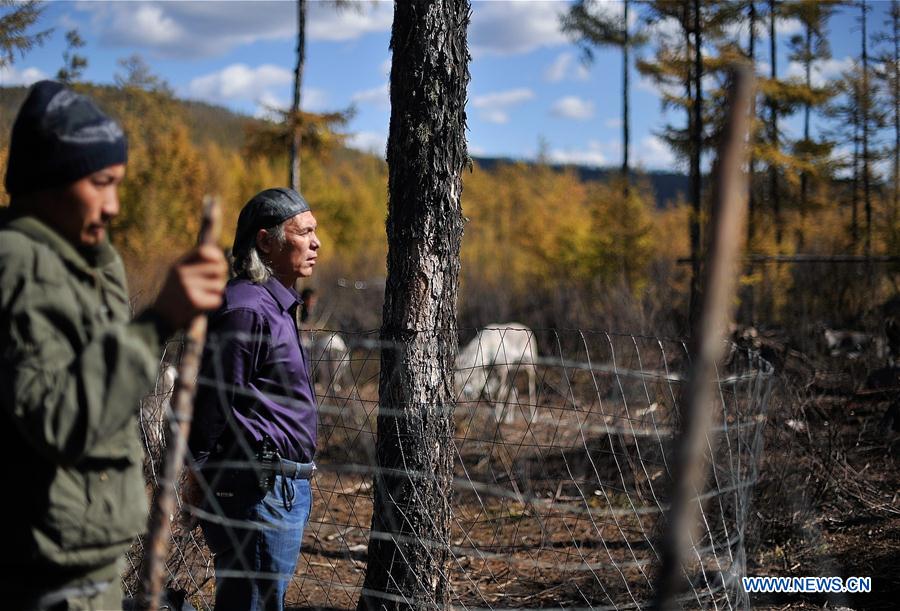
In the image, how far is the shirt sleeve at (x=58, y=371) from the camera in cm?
120

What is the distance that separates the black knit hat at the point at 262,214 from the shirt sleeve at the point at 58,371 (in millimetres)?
1289

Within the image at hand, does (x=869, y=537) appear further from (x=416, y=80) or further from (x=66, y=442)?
(x=66, y=442)

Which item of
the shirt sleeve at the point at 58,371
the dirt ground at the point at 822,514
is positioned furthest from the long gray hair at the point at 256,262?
the dirt ground at the point at 822,514

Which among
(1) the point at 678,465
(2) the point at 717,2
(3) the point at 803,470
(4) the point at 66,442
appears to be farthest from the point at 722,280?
(2) the point at 717,2

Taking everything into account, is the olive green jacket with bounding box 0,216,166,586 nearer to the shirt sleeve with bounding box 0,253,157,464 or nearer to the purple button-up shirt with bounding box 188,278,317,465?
the shirt sleeve with bounding box 0,253,157,464

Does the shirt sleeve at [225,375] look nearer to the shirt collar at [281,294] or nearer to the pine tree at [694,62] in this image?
the shirt collar at [281,294]

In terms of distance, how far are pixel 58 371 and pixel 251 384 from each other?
111 cm

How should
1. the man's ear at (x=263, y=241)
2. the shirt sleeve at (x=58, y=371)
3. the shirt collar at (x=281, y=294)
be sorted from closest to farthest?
1. the shirt sleeve at (x=58, y=371)
2. the shirt collar at (x=281, y=294)
3. the man's ear at (x=263, y=241)

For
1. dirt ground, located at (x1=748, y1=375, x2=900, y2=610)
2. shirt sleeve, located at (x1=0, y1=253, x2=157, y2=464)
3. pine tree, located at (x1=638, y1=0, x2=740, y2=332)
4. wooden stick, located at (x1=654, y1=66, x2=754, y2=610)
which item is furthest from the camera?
pine tree, located at (x1=638, y1=0, x2=740, y2=332)

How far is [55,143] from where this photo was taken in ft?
4.32

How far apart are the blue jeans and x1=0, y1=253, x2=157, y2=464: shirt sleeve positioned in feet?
3.53

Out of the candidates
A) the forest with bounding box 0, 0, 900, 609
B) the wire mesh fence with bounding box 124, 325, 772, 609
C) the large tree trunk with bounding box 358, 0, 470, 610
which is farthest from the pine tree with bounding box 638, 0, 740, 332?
the large tree trunk with bounding box 358, 0, 470, 610

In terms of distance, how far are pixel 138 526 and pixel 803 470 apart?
14.1 feet

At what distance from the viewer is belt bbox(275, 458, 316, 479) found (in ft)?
7.61
